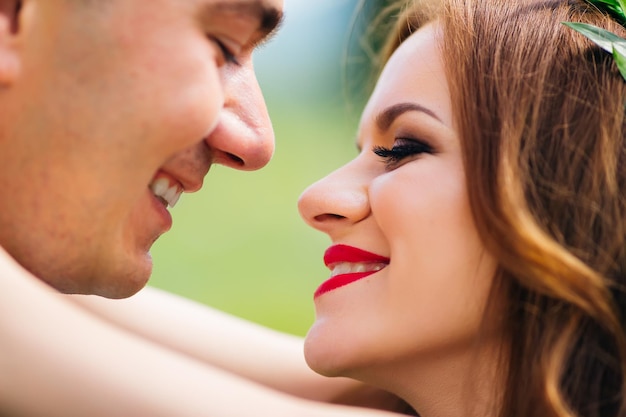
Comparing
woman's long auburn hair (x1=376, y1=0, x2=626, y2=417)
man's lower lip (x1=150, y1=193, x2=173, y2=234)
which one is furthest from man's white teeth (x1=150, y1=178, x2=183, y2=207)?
woman's long auburn hair (x1=376, y1=0, x2=626, y2=417)

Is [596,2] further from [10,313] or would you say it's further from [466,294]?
[10,313]

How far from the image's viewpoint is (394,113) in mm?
1493

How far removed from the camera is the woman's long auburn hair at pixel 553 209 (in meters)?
1.29

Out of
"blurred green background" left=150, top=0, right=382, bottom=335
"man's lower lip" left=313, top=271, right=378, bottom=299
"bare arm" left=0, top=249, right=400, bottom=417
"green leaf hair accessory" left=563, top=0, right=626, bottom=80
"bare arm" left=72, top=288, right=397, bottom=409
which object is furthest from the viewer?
"blurred green background" left=150, top=0, right=382, bottom=335

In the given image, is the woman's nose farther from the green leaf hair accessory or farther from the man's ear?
the man's ear

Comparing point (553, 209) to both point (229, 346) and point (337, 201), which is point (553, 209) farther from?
point (229, 346)

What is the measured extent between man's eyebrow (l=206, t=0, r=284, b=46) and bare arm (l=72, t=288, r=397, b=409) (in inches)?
30.6

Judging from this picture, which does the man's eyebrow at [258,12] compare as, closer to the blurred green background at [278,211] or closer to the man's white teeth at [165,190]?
the man's white teeth at [165,190]

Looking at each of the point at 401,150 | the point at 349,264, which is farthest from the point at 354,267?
the point at 401,150

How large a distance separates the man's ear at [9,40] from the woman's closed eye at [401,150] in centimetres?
66

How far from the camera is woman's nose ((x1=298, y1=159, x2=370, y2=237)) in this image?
1472 millimetres

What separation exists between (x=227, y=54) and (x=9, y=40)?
1.15 ft

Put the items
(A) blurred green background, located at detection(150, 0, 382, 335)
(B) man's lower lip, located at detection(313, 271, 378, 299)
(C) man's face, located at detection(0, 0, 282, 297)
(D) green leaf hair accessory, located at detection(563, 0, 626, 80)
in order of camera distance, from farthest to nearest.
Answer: (A) blurred green background, located at detection(150, 0, 382, 335) < (B) man's lower lip, located at detection(313, 271, 378, 299) < (D) green leaf hair accessory, located at detection(563, 0, 626, 80) < (C) man's face, located at detection(0, 0, 282, 297)

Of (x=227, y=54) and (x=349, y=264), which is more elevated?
(x=227, y=54)
